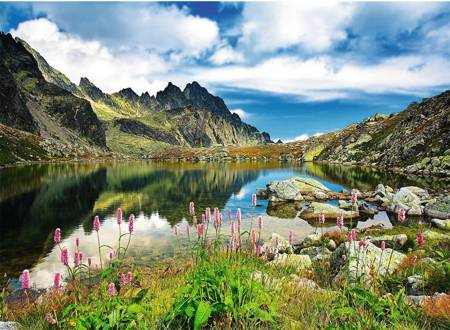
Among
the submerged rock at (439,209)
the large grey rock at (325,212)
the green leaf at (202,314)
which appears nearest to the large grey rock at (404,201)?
the submerged rock at (439,209)

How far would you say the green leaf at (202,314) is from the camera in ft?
18.0

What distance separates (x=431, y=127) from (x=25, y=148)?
16947cm

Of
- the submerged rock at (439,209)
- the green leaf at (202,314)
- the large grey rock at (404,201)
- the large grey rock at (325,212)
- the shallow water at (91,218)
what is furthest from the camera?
the large grey rock at (404,201)

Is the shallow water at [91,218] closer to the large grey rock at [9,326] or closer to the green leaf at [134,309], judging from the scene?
the large grey rock at [9,326]

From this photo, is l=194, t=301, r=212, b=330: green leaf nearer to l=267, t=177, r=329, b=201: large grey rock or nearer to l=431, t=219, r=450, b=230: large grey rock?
l=431, t=219, r=450, b=230: large grey rock

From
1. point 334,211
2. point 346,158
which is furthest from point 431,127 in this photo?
point 334,211

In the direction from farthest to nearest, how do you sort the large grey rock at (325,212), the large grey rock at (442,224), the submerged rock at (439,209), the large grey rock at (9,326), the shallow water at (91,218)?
the large grey rock at (325,212) → the submerged rock at (439,209) → the large grey rock at (442,224) → the shallow water at (91,218) → the large grey rock at (9,326)

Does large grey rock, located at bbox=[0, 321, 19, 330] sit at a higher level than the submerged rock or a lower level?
higher

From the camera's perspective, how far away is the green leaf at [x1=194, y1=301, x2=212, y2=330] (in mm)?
5496

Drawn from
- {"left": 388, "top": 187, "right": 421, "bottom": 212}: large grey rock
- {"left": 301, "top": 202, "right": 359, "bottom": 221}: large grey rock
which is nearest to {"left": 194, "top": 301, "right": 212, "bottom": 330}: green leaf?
{"left": 301, "top": 202, "right": 359, "bottom": 221}: large grey rock

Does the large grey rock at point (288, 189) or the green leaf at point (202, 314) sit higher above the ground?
the green leaf at point (202, 314)

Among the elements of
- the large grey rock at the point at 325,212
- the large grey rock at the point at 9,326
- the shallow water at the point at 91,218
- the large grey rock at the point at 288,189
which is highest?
the large grey rock at the point at 9,326

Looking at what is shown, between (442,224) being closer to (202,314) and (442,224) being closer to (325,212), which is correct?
(325,212)

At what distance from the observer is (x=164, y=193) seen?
60.7m
